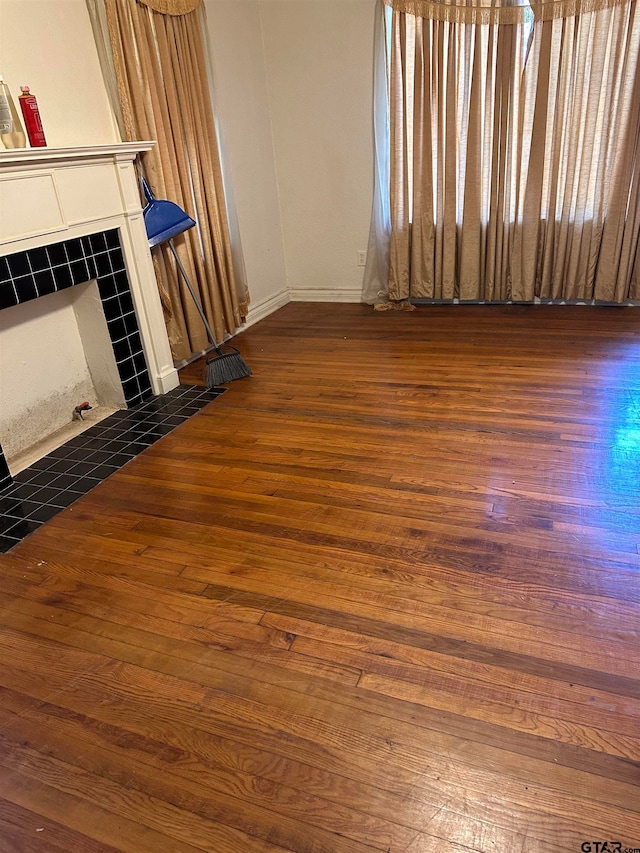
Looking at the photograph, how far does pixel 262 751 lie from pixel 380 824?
327mm

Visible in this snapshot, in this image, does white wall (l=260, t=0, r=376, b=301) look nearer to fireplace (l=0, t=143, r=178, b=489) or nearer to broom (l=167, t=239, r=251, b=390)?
broom (l=167, t=239, r=251, b=390)

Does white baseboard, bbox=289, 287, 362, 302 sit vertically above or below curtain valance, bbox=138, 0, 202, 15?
below

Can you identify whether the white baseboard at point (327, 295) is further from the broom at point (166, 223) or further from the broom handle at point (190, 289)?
the broom at point (166, 223)

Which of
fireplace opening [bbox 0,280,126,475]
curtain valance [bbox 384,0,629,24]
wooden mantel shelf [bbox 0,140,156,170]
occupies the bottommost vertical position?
fireplace opening [bbox 0,280,126,475]

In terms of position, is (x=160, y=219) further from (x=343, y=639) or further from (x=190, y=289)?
(x=343, y=639)

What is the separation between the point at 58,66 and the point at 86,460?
186 cm

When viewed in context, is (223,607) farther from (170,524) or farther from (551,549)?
(551,549)

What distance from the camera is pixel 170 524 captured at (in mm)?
2422

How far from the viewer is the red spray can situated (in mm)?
2654

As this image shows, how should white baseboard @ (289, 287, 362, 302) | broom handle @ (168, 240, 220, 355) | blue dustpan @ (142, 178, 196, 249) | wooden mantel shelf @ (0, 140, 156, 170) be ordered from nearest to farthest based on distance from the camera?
wooden mantel shelf @ (0, 140, 156, 170) → blue dustpan @ (142, 178, 196, 249) → broom handle @ (168, 240, 220, 355) → white baseboard @ (289, 287, 362, 302)

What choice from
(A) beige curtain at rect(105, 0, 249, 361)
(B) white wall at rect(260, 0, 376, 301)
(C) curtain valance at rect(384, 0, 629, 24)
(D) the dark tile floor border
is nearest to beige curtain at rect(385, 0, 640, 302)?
(C) curtain valance at rect(384, 0, 629, 24)

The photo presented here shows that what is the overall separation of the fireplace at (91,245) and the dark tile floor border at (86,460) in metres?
0.11

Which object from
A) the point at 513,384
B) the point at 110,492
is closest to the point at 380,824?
the point at 110,492

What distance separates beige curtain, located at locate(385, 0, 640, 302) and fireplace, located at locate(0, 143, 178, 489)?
208cm
